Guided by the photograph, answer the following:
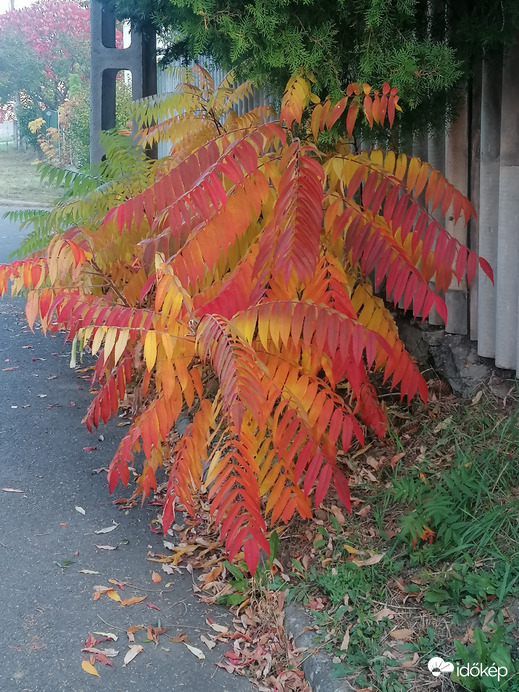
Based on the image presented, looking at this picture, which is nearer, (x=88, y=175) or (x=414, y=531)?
(x=414, y=531)

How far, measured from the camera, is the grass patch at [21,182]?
817 inches

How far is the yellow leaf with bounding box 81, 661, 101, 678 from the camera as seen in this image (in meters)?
2.86

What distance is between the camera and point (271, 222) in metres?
3.22

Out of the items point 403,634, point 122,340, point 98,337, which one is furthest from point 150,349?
point 403,634

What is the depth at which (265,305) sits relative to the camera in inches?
117

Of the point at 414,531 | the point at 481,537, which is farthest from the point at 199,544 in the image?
the point at 481,537

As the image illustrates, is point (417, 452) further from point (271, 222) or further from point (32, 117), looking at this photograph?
point (32, 117)

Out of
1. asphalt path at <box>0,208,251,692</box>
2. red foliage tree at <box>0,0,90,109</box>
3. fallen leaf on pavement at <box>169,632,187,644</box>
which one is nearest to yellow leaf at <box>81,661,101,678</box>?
asphalt path at <box>0,208,251,692</box>

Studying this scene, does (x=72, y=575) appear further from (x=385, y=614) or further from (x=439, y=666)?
(x=439, y=666)

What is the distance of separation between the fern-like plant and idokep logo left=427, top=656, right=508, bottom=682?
69 cm

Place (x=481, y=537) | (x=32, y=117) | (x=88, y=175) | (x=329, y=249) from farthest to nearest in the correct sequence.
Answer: (x=32, y=117)
(x=88, y=175)
(x=329, y=249)
(x=481, y=537)

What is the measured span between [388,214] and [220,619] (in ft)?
6.18

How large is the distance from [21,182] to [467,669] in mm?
23644

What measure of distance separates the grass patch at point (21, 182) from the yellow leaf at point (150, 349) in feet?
50.8
